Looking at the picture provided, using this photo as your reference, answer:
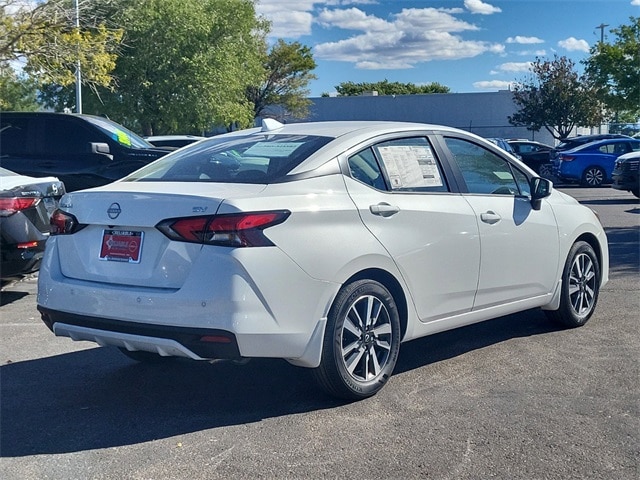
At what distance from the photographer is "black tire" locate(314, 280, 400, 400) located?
180 inches

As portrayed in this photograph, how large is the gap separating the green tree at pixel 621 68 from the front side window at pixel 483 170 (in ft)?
107

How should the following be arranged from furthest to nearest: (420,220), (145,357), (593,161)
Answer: (593,161), (145,357), (420,220)

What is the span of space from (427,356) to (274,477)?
2343 millimetres

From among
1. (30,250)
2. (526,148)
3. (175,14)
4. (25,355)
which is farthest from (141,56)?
(25,355)

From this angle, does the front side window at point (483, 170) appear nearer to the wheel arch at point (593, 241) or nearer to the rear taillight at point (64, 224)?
the wheel arch at point (593, 241)

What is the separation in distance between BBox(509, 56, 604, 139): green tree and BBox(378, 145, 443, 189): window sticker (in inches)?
1598

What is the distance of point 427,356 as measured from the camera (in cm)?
585

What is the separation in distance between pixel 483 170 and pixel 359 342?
1.93m

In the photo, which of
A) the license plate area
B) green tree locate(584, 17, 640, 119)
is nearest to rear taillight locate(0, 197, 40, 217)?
the license plate area

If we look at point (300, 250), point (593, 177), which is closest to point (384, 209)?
point (300, 250)

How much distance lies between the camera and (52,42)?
1777 cm

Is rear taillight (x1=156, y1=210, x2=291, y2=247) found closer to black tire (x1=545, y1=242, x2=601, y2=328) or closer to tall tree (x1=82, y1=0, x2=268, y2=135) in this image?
black tire (x1=545, y1=242, x2=601, y2=328)

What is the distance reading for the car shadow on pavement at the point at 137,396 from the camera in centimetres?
436

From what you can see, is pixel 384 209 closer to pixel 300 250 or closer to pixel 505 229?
pixel 300 250
